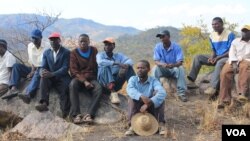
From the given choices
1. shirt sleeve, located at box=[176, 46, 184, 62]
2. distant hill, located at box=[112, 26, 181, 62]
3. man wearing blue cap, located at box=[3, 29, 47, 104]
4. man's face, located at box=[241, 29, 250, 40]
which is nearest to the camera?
man's face, located at box=[241, 29, 250, 40]

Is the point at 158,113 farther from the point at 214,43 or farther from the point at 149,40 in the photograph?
the point at 149,40

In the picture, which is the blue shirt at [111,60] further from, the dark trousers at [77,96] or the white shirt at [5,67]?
the white shirt at [5,67]

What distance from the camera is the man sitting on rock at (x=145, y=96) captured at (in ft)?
25.4

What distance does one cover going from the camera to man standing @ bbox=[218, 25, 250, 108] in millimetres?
9109

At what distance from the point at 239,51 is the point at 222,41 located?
0.78 meters

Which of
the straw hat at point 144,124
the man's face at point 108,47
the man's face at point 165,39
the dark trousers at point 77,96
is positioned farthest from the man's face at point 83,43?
the straw hat at point 144,124

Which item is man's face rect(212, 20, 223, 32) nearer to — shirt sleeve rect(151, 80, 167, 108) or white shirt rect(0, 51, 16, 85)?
shirt sleeve rect(151, 80, 167, 108)

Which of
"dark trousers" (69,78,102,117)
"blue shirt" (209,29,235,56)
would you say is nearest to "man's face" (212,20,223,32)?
"blue shirt" (209,29,235,56)

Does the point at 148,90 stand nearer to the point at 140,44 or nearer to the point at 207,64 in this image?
the point at 207,64

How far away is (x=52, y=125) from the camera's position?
27.8 feet

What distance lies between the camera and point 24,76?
33.0ft

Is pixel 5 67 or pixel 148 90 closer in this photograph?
pixel 148 90

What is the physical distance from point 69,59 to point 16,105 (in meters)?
1.56

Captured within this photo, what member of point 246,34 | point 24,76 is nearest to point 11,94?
point 24,76
